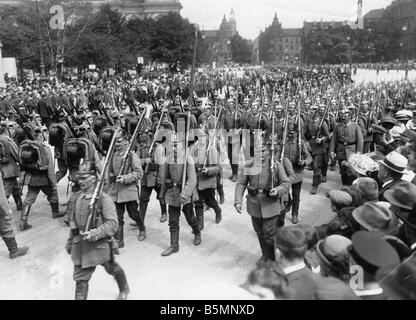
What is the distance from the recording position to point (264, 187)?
5.84 m

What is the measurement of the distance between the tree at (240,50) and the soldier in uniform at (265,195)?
106772 millimetres

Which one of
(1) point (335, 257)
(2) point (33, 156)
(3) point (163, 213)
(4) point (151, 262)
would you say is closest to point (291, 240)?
(1) point (335, 257)

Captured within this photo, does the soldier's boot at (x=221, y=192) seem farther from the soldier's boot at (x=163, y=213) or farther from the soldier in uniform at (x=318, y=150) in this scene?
the soldier in uniform at (x=318, y=150)

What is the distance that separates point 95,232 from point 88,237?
90 mm

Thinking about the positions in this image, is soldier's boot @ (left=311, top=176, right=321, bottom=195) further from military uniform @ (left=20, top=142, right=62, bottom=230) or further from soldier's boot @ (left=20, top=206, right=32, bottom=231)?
soldier's boot @ (left=20, top=206, right=32, bottom=231)

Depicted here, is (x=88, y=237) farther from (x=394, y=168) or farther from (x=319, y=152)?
(x=319, y=152)

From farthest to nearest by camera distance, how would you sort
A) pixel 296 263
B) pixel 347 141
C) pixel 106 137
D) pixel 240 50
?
pixel 240 50, pixel 347 141, pixel 106 137, pixel 296 263

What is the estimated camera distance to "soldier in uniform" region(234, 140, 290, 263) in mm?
5719

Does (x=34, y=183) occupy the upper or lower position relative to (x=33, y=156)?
lower

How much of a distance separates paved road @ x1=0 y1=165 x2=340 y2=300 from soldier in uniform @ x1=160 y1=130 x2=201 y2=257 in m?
0.37

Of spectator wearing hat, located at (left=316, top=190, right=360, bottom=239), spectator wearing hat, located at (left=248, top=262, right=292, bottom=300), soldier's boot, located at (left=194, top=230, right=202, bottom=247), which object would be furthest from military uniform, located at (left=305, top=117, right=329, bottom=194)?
spectator wearing hat, located at (left=248, top=262, right=292, bottom=300)
